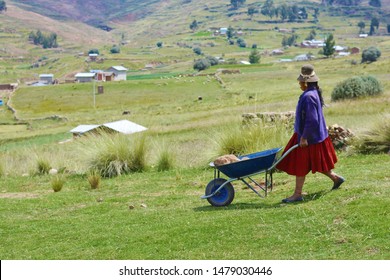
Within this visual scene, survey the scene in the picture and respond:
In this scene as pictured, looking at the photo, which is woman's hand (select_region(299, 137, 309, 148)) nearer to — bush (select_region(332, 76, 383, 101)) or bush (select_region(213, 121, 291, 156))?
bush (select_region(213, 121, 291, 156))

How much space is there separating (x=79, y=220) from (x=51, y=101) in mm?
81806

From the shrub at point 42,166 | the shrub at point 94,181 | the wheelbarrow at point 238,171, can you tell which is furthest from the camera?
the shrub at point 42,166

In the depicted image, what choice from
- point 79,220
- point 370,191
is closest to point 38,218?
point 79,220

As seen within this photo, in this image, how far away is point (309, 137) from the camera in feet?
32.3

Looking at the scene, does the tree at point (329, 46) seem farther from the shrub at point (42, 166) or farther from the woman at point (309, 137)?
the woman at point (309, 137)

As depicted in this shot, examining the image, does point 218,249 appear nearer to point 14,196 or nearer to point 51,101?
point 14,196

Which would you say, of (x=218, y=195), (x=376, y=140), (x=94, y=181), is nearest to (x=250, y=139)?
(x=376, y=140)

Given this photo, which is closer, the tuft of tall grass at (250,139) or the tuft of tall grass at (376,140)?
the tuft of tall grass at (376,140)

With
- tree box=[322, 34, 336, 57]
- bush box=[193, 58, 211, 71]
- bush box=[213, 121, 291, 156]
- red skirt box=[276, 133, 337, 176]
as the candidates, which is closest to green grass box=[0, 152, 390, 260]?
red skirt box=[276, 133, 337, 176]

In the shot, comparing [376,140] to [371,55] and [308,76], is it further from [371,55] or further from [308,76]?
[371,55]

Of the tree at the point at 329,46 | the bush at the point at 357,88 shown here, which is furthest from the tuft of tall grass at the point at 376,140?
the tree at the point at 329,46

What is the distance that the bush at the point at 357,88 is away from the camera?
39.5 metres

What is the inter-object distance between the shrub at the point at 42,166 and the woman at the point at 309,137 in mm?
10409

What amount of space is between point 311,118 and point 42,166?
1099 cm
